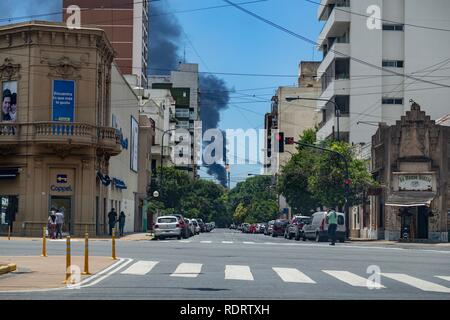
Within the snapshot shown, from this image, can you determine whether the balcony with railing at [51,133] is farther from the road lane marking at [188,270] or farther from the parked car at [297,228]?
the road lane marking at [188,270]

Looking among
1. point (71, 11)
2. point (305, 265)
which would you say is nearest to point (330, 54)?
point (71, 11)

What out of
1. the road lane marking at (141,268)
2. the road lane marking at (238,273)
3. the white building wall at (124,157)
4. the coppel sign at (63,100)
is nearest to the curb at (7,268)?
the road lane marking at (141,268)

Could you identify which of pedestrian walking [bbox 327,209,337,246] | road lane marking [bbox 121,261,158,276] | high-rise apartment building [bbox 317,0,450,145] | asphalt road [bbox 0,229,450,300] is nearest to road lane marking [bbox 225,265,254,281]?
asphalt road [bbox 0,229,450,300]

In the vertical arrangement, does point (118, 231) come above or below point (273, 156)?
below

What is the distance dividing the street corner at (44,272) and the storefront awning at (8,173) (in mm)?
25859

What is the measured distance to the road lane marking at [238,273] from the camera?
18.9 m

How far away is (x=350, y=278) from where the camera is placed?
64.0 feet

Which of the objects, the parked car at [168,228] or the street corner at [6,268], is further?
the parked car at [168,228]

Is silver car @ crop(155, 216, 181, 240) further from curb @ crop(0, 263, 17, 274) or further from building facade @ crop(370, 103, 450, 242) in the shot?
curb @ crop(0, 263, 17, 274)

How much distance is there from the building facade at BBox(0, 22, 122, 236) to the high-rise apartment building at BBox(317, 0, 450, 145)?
26823 millimetres

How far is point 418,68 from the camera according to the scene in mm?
71750

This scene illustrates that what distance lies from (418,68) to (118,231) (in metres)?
30.2

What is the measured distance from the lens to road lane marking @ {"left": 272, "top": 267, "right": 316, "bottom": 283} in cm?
1859

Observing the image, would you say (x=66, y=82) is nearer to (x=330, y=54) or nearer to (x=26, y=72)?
(x=26, y=72)
